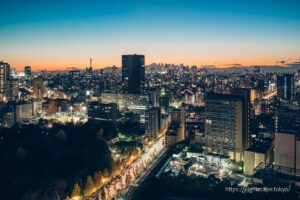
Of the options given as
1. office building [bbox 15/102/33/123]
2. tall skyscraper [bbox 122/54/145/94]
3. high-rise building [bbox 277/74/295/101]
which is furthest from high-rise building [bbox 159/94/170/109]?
office building [bbox 15/102/33/123]

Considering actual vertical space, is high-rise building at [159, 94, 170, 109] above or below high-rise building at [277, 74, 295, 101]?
below

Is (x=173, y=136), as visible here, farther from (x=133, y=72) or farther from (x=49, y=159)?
(x=133, y=72)

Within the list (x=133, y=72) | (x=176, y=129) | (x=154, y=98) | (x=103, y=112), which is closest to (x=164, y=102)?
(x=154, y=98)

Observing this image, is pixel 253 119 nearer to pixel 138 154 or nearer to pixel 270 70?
pixel 138 154

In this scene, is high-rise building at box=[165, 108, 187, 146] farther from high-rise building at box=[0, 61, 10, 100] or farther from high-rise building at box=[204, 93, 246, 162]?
high-rise building at box=[0, 61, 10, 100]

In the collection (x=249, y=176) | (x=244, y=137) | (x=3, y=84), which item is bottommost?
(x=249, y=176)

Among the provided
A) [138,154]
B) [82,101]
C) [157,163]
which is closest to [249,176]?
[157,163]

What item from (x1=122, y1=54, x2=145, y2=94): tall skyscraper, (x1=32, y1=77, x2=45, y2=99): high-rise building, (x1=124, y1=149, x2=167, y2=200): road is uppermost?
(x1=122, y1=54, x2=145, y2=94): tall skyscraper
